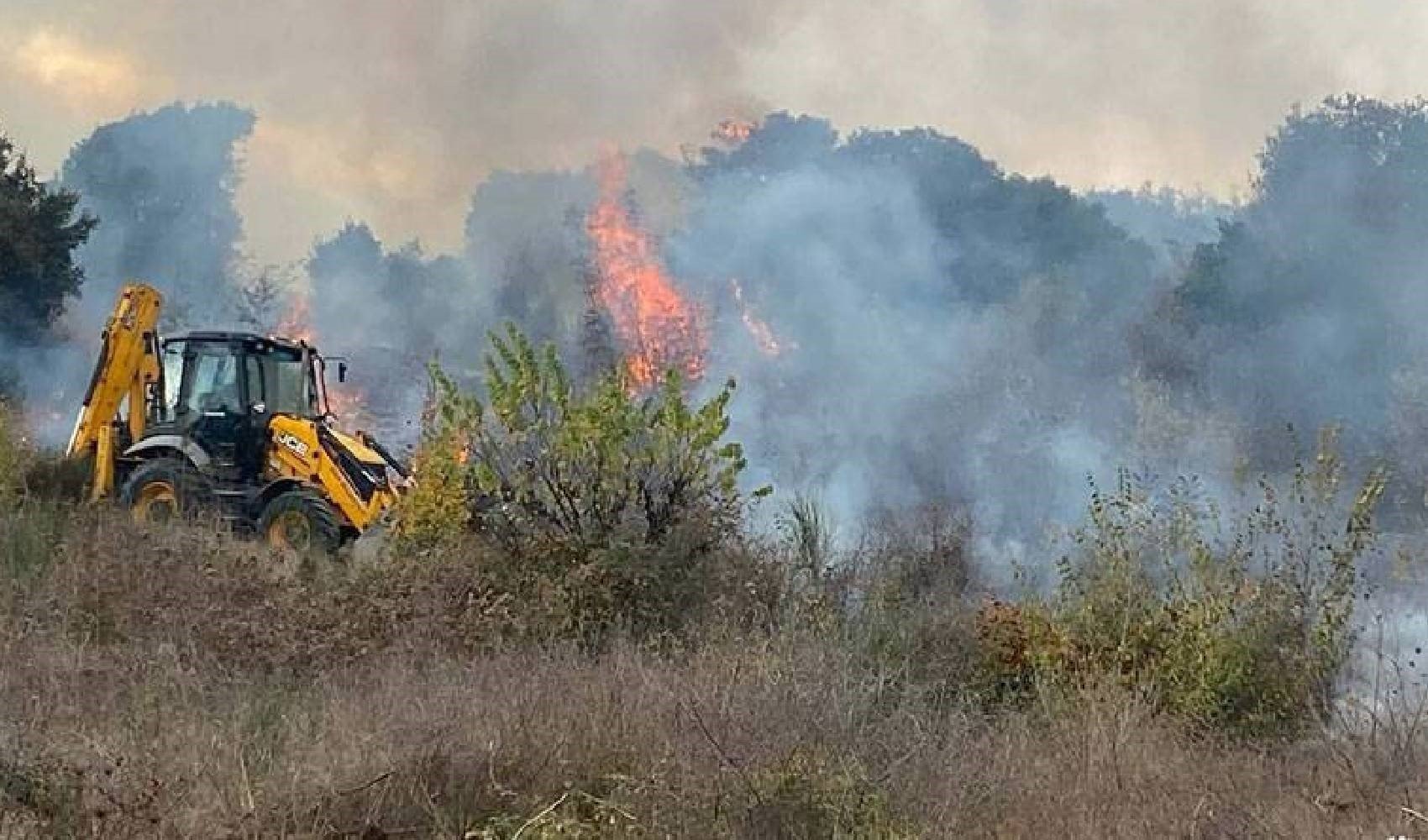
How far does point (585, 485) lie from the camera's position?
8875mm

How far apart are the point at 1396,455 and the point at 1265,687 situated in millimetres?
15177

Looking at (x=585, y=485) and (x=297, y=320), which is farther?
(x=297, y=320)

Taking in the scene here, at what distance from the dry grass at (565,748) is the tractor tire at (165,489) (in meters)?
5.80

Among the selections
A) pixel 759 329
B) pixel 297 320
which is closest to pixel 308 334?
pixel 297 320

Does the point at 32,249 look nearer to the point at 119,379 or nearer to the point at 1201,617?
the point at 119,379

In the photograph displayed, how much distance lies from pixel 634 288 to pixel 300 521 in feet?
49.3

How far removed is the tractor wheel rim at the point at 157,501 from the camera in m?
13.5

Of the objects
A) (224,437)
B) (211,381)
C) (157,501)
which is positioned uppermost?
(211,381)

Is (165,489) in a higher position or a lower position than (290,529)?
higher

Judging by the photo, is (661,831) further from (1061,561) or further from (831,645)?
(1061,561)

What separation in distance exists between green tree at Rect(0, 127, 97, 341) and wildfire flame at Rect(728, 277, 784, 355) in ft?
41.7

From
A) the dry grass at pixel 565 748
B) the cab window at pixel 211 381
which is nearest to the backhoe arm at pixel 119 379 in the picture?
the cab window at pixel 211 381

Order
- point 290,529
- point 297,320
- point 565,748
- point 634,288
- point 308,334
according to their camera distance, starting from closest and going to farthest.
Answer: point 565,748 < point 290,529 < point 634,288 < point 308,334 < point 297,320

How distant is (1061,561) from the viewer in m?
8.40
